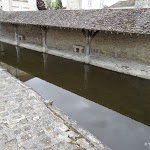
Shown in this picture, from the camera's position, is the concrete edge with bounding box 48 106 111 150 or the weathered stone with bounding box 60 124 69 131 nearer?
the concrete edge with bounding box 48 106 111 150

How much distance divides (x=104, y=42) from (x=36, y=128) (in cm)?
773

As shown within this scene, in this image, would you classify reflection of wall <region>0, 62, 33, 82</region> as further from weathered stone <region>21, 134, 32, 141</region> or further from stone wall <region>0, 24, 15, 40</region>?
stone wall <region>0, 24, 15, 40</region>

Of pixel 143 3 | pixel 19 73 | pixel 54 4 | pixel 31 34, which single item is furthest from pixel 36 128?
pixel 54 4

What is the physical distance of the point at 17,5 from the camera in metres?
22.5

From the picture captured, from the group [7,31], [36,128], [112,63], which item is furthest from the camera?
[7,31]

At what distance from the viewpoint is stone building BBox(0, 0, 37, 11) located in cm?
2108

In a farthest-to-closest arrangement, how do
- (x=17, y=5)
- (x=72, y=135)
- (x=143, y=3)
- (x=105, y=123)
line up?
(x=17, y=5), (x=143, y=3), (x=105, y=123), (x=72, y=135)

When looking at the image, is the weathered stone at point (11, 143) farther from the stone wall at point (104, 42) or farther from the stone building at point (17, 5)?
the stone building at point (17, 5)

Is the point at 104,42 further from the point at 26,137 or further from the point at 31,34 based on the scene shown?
the point at 26,137

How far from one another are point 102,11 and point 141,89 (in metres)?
5.36

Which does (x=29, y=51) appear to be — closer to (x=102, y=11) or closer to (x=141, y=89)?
(x=102, y=11)

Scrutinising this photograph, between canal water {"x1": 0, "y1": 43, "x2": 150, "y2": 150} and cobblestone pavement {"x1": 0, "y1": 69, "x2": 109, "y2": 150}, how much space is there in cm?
77

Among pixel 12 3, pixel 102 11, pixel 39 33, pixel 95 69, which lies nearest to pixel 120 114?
pixel 95 69

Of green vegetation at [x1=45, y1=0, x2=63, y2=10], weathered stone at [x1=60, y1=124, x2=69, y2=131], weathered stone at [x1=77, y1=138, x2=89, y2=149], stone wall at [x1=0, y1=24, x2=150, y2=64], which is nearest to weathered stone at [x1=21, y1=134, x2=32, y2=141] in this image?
weathered stone at [x1=60, y1=124, x2=69, y2=131]
